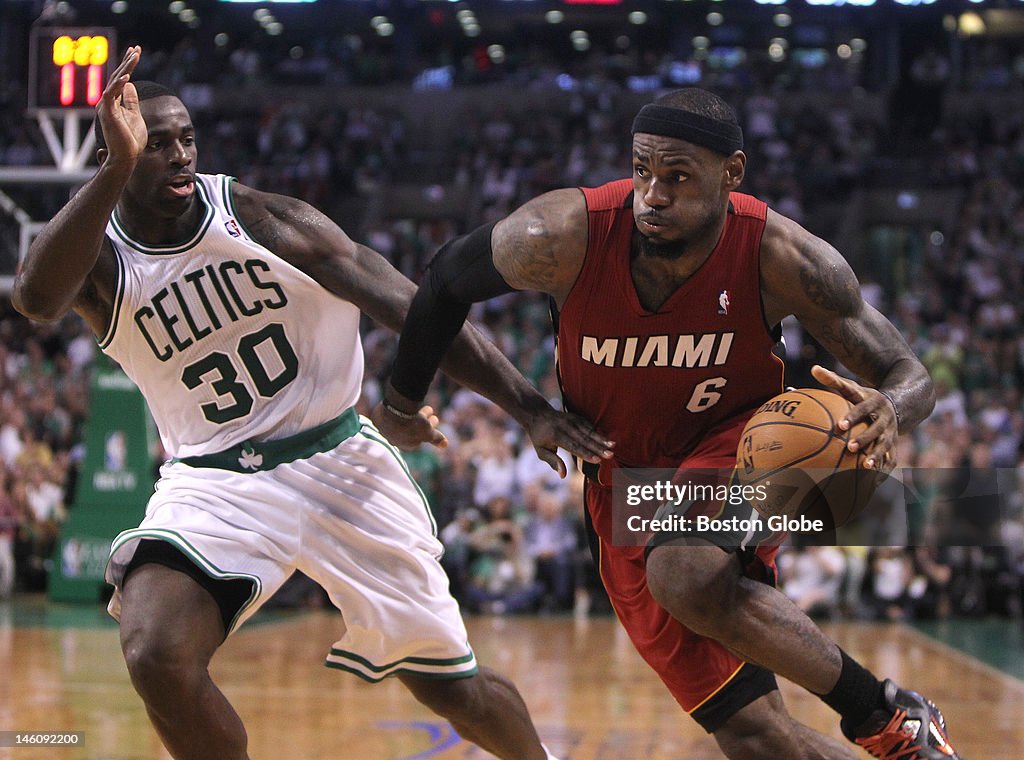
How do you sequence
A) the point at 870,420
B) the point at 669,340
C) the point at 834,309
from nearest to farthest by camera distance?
the point at 870,420, the point at 834,309, the point at 669,340

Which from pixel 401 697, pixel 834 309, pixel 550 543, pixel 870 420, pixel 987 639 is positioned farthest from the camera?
pixel 550 543

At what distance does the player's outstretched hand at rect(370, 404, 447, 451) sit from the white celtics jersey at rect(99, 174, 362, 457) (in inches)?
7.3

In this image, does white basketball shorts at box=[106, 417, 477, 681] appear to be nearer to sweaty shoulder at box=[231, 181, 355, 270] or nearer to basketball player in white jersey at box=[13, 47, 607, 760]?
basketball player in white jersey at box=[13, 47, 607, 760]

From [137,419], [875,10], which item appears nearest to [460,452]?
[137,419]

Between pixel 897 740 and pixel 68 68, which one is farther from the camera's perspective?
pixel 68 68

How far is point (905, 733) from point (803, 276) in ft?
4.53

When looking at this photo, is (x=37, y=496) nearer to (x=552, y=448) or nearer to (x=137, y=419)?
(x=137, y=419)

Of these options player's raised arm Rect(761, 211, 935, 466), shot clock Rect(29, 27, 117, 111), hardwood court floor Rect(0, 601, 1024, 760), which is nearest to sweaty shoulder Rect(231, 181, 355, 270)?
player's raised arm Rect(761, 211, 935, 466)

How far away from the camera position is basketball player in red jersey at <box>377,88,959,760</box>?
3646mm

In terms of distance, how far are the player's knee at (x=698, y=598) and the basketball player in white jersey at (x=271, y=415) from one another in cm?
54

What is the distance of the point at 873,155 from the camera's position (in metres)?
22.6

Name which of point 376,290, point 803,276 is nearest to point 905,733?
point 803,276

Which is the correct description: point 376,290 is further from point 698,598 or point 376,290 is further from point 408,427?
point 698,598

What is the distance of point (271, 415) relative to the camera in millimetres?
4277
